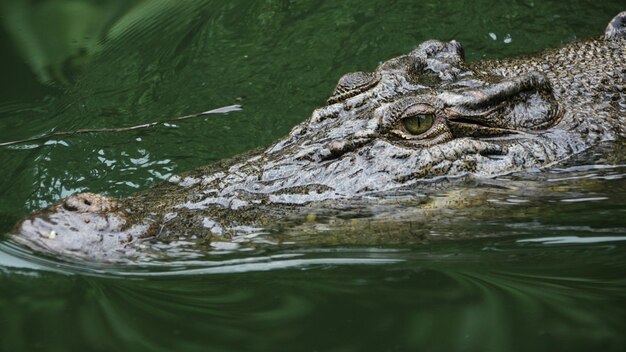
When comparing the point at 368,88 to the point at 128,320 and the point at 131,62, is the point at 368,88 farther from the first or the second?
the point at 131,62

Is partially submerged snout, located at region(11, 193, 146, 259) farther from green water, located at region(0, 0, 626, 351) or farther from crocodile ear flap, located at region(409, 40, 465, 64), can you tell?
crocodile ear flap, located at region(409, 40, 465, 64)

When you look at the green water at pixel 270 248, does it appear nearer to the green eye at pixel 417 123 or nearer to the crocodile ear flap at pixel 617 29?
the green eye at pixel 417 123

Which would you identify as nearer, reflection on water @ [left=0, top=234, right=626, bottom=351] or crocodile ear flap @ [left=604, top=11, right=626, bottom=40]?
reflection on water @ [left=0, top=234, right=626, bottom=351]

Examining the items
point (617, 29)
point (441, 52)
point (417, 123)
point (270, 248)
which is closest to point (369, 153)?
point (417, 123)

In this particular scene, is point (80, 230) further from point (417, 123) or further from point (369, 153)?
point (417, 123)

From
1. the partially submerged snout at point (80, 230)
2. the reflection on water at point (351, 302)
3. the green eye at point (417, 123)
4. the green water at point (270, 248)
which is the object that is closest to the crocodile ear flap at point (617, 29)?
the green water at point (270, 248)

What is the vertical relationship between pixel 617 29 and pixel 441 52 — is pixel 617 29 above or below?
above

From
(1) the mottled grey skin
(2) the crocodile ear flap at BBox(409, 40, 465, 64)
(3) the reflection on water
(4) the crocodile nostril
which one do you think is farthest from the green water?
(2) the crocodile ear flap at BBox(409, 40, 465, 64)
